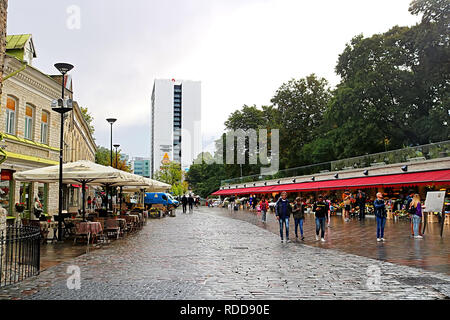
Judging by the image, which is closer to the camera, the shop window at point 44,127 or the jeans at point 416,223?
the jeans at point 416,223

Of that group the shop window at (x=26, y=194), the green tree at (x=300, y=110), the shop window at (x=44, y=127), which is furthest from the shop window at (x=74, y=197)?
the green tree at (x=300, y=110)

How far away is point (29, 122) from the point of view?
71.4 ft

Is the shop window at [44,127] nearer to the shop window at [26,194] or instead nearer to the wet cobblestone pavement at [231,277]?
the shop window at [26,194]

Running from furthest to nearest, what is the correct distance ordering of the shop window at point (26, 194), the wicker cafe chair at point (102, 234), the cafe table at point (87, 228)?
the shop window at point (26, 194)
the wicker cafe chair at point (102, 234)
the cafe table at point (87, 228)

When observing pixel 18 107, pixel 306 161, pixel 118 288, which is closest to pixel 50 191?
pixel 18 107

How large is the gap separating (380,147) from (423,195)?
14.6 meters

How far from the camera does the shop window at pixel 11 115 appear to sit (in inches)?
762

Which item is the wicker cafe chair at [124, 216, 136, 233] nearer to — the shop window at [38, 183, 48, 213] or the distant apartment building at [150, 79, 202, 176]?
the shop window at [38, 183, 48, 213]

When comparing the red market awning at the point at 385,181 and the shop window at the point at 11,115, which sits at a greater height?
the shop window at the point at 11,115

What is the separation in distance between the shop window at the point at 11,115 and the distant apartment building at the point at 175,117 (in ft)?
444

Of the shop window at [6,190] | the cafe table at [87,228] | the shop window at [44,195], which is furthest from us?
the shop window at [44,195]

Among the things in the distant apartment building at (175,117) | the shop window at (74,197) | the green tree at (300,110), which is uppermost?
the distant apartment building at (175,117)

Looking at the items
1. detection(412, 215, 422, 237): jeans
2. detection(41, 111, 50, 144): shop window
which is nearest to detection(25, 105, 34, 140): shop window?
detection(41, 111, 50, 144): shop window

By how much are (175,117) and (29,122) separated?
151m
